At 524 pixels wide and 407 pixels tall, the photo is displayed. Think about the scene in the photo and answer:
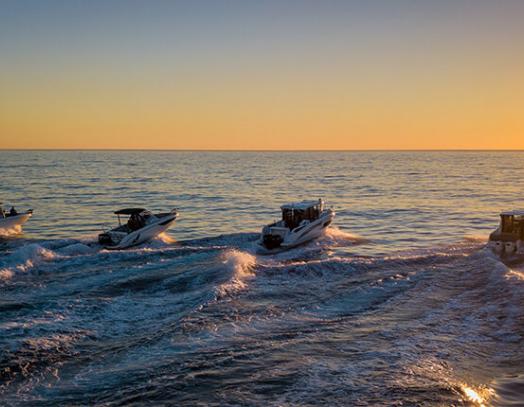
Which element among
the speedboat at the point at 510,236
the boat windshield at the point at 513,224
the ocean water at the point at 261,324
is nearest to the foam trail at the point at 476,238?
the ocean water at the point at 261,324

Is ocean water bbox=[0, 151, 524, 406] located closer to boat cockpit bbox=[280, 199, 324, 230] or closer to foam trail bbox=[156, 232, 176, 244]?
foam trail bbox=[156, 232, 176, 244]

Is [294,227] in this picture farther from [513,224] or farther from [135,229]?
[513,224]

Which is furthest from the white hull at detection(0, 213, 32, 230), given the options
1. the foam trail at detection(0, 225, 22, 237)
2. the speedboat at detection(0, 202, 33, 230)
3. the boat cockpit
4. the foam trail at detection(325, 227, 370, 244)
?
the foam trail at detection(325, 227, 370, 244)

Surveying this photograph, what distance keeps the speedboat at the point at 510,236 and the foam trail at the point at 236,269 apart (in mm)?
13656

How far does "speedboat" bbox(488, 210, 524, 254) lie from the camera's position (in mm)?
30875

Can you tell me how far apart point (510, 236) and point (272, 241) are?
531 inches

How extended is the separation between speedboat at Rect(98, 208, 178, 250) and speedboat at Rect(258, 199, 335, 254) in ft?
25.8

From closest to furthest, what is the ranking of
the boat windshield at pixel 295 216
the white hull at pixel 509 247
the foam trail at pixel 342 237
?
the white hull at pixel 509 247 < the boat windshield at pixel 295 216 < the foam trail at pixel 342 237

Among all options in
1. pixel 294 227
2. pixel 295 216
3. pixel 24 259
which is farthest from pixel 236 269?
pixel 295 216

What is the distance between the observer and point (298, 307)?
806 inches

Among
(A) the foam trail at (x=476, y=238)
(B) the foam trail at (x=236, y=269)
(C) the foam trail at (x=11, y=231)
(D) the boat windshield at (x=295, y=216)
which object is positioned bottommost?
(C) the foam trail at (x=11, y=231)

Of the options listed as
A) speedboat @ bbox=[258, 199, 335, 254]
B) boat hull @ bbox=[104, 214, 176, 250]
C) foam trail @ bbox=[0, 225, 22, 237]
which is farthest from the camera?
foam trail @ bbox=[0, 225, 22, 237]

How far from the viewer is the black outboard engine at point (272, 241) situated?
111 feet

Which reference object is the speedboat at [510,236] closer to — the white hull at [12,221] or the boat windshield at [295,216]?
the boat windshield at [295,216]
